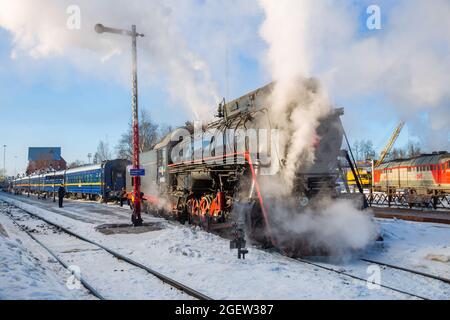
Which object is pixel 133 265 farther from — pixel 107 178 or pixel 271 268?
pixel 107 178

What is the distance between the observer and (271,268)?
6863mm

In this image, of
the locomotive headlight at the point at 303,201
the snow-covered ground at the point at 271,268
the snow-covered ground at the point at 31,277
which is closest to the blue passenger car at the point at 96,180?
the snow-covered ground at the point at 271,268

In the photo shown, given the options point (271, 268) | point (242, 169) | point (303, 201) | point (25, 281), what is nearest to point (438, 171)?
point (303, 201)

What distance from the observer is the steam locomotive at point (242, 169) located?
8.14m

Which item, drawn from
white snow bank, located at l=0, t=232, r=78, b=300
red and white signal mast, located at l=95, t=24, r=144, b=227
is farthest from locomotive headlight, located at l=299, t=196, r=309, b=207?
red and white signal mast, located at l=95, t=24, r=144, b=227

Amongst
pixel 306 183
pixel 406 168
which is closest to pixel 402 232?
pixel 306 183

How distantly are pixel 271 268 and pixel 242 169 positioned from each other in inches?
106

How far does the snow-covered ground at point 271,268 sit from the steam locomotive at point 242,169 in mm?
869

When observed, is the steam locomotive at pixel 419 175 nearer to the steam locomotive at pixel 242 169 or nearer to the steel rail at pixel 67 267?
the steam locomotive at pixel 242 169

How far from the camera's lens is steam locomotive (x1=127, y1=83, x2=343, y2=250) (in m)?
8.14

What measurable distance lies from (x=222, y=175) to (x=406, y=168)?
2181 centimetres

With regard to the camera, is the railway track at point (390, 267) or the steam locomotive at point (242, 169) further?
the steam locomotive at point (242, 169)

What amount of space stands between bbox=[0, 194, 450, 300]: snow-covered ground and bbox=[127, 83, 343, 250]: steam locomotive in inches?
34.2
